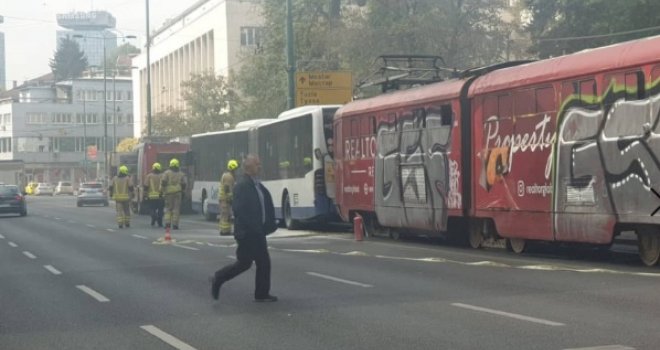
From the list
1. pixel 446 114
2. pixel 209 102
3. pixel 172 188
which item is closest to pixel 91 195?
pixel 209 102

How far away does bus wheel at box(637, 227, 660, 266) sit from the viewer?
51.3 feet

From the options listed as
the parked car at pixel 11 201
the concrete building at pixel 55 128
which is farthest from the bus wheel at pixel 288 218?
the concrete building at pixel 55 128

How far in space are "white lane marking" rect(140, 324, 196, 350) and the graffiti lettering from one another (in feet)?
45.1

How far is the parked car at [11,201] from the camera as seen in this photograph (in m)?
46.1

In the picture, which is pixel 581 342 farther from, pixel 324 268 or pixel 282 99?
pixel 282 99

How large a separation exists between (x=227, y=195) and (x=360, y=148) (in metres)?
3.26

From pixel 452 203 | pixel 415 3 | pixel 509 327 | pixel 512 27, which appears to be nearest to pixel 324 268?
pixel 452 203

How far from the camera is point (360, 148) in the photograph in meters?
25.3

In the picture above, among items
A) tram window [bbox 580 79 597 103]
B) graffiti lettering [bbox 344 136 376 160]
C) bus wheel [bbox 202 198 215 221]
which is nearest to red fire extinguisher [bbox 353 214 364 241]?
graffiti lettering [bbox 344 136 376 160]

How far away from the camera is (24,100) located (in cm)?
13400

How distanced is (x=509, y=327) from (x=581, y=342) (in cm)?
110

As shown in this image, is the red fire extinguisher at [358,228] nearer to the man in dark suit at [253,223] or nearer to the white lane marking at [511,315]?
the man in dark suit at [253,223]

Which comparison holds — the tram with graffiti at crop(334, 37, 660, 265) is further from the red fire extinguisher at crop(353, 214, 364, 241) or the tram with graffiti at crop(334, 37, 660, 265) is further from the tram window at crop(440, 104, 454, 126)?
the red fire extinguisher at crop(353, 214, 364, 241)

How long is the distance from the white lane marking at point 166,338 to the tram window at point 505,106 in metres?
9.32
